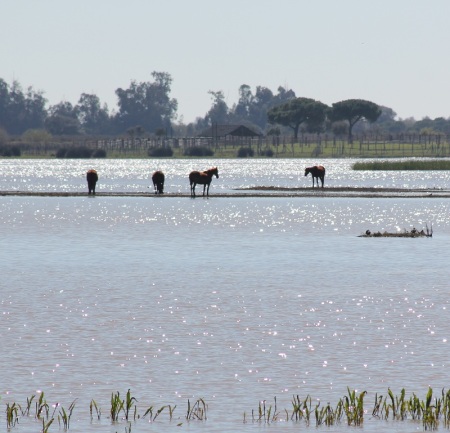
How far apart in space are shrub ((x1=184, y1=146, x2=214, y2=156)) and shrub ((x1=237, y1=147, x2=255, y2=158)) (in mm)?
4481

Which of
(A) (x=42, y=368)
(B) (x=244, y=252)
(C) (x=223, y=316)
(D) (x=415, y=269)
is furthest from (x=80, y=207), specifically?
(A) (x=42, y=368)

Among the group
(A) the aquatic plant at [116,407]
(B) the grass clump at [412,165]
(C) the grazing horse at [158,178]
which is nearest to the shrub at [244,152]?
(B) the grass clump at [412,165]

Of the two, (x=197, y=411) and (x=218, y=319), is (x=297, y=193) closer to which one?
(x=218, y=319)

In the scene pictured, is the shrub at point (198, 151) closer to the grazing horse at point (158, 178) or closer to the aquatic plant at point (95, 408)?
the grazing horse at point (158, 178)

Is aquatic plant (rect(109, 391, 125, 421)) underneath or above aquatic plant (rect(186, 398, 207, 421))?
above

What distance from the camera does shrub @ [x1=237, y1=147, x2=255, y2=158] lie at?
195 meters

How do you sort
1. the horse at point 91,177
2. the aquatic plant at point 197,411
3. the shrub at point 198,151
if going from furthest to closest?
the shrub at point 198,151 → the horse at point 91,177 → the aquatic plant at point 197,411

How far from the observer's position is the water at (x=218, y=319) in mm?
14875

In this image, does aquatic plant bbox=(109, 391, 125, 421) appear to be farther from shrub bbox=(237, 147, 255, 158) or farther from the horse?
shrub bbox=(237, 147, 255, 158)

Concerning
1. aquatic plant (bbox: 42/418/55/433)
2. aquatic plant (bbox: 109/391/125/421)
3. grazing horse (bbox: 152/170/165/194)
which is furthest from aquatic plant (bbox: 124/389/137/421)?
grazing horse (bbox: 152/170/165/194)

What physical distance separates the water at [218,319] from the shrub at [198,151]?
15204cm

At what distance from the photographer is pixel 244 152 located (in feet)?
643

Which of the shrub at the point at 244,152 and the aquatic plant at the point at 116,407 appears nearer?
the aquatic plant at the point at 116,407

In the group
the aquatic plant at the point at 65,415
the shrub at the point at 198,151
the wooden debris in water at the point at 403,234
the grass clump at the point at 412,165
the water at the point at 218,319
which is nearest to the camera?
the aquatic plant at the point at 65,415
